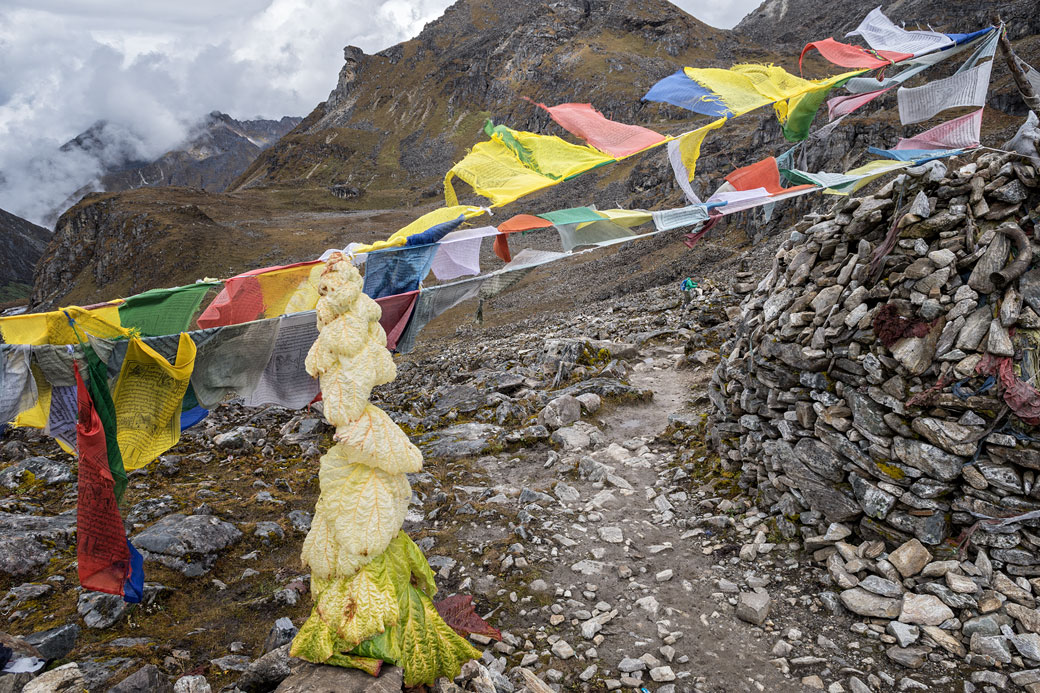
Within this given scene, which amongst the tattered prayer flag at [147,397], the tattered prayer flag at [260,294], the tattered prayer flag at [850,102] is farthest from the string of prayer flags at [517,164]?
the tattered prayer flag at [147,397]

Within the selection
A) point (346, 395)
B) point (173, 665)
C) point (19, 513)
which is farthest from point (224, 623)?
point (19, 513)

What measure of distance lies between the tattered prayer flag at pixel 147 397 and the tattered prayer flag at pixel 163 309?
26 centimetres

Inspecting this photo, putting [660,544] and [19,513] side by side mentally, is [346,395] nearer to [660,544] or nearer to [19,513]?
[660,544]

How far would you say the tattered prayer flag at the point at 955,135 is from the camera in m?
5.06

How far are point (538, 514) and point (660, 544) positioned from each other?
150 cm

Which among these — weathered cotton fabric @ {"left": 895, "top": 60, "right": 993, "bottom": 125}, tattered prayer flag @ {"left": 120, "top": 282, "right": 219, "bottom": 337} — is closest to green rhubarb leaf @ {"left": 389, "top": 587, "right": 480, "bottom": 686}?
tattered prayer flag @ {"left": 120, "top": 282, "right": 219, "bottom": 337}

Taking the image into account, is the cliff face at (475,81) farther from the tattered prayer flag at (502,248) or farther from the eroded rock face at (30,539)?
the eroded rock face at (30,539)

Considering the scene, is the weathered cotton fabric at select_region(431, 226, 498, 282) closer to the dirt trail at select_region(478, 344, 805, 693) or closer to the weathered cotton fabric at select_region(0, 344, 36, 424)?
the dirt trail at select_region(478, 344, 805, 693)

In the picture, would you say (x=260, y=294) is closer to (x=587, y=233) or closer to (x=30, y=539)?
(x=587, y=233)

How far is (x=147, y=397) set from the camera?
471cm

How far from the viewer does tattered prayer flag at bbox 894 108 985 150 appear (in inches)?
199

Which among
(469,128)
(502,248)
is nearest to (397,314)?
(502,248)

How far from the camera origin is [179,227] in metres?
57.1

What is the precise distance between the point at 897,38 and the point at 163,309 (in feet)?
25.1
